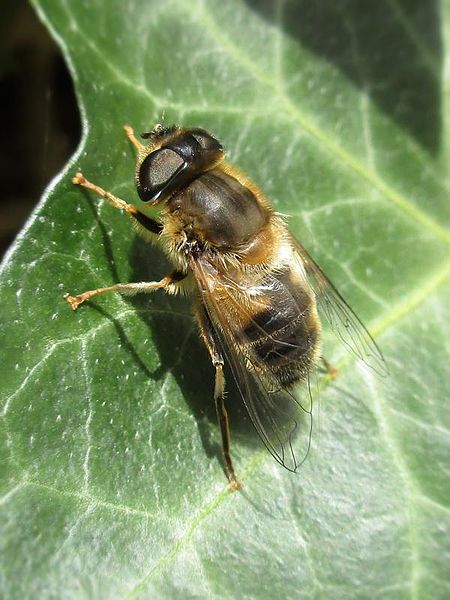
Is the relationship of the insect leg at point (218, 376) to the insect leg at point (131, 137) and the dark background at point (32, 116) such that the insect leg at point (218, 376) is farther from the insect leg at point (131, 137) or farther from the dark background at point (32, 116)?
the dark background at point (32, 116)

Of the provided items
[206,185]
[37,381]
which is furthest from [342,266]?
[37,381]

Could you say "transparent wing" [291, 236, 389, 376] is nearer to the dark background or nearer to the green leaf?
the green leaf

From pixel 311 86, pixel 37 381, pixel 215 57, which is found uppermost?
pixel 311 86

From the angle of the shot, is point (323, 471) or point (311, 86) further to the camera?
point (311, 86)

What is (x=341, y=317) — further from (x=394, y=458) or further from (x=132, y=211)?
(x=132, y=211)

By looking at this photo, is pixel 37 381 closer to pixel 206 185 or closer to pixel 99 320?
pixel 99 320

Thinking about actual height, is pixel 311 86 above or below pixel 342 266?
above

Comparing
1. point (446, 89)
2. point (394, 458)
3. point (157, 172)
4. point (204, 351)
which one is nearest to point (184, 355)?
point (204, 351)
